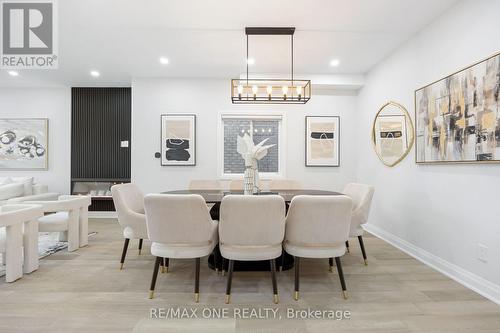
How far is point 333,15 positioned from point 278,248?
2460mm

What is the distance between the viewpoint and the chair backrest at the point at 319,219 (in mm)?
1938

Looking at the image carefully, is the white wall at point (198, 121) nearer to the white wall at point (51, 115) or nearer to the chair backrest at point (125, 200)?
the chair backrest at point (125, 200)

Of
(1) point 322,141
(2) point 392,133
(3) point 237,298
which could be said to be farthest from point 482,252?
(1) point 322,141

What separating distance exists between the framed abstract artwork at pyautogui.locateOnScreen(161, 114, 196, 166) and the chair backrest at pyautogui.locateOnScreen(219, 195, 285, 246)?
2980mm

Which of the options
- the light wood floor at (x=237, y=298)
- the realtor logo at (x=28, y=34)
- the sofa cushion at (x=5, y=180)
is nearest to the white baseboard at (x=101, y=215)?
the sofa cushion at (x=5, y=180)

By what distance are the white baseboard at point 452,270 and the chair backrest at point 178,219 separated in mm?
2377

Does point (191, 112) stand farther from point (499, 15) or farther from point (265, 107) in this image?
point (499, 15)

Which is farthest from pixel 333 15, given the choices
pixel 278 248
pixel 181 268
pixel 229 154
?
pixel 181 268

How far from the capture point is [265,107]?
15.6 feet

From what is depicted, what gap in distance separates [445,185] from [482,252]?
2.32ft

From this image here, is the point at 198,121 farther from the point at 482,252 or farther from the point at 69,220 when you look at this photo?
the point at 482,252

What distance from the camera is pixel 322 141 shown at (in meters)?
4.79

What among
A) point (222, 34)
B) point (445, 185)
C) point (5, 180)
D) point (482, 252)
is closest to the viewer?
point (482, 252)

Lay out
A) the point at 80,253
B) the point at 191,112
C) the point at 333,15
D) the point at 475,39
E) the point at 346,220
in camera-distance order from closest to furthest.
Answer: the point at 346,220 < the point at 475,39 < the point at 333,15 < the point at 80,253 < the point at 191,112
